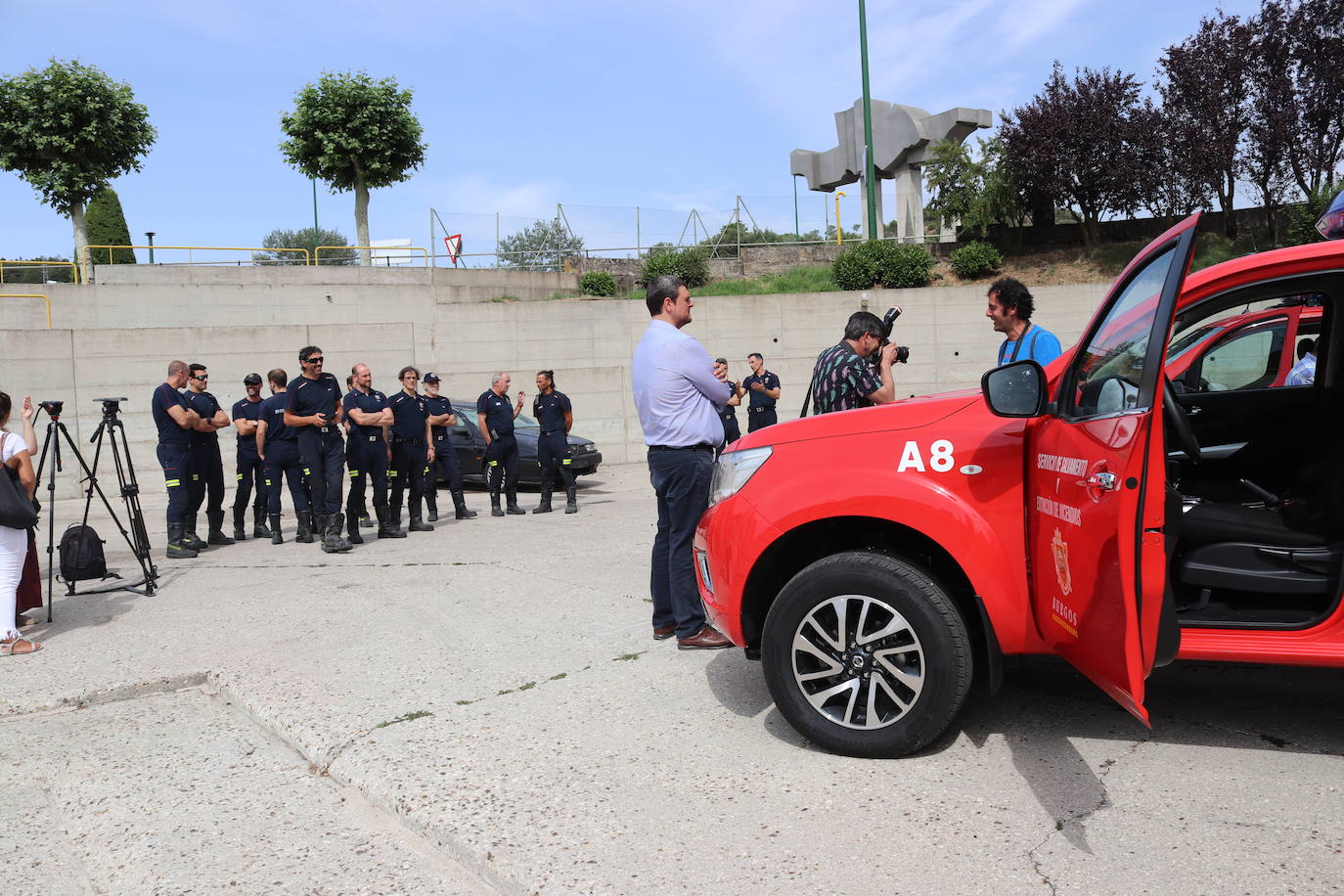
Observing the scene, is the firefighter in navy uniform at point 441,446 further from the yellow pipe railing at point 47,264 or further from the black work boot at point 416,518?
the yellow pipe railing at point 47,264

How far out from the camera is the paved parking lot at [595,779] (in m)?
2.96

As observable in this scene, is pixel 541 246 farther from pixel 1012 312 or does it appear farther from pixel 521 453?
pixel 1012 312

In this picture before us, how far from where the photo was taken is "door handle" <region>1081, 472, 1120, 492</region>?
296 centimetres

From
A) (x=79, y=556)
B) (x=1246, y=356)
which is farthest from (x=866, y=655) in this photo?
(x=79, y=556)

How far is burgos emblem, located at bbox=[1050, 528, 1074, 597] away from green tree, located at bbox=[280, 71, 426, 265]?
3073cm

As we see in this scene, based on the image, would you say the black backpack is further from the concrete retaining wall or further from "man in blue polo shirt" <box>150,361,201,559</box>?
the concrete retaining wall

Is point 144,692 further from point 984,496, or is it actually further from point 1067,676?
point 1067,676

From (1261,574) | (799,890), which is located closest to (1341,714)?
(1261,574)

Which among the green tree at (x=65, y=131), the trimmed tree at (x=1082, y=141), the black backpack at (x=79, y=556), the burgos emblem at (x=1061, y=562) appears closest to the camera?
the burgos emblem at (x=1061, y=562)

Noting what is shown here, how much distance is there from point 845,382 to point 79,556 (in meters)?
5.50

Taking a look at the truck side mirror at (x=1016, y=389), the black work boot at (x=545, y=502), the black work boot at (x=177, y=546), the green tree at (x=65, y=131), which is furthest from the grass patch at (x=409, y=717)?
the green tree at (x=65, y=131)

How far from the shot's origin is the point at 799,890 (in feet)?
9.13

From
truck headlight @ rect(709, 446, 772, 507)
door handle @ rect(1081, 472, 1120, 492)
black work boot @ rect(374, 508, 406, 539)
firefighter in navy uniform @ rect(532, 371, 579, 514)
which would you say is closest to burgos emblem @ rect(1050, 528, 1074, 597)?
door handle @ rect(1081, 472, 1120, 492)

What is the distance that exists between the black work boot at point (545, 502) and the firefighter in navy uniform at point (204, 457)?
364cm
